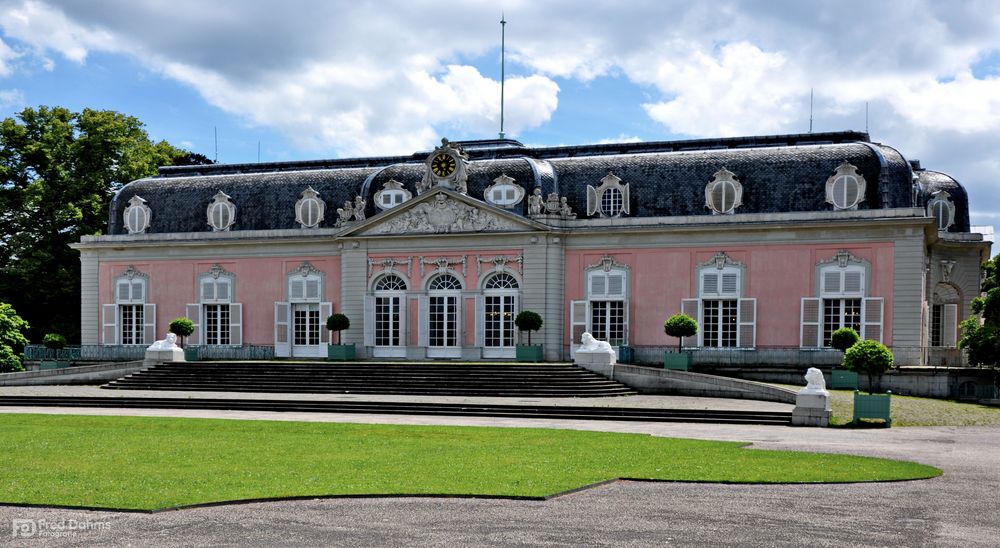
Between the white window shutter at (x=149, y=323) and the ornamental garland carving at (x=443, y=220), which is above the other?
the ornamental garland carving at (x=443, y=220)

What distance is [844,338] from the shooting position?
1342 inches

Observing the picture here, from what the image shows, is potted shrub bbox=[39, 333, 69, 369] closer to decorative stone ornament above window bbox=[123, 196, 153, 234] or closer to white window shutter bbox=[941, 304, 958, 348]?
decorative stone ornament above window bbox=[123, 196, 153, 234]

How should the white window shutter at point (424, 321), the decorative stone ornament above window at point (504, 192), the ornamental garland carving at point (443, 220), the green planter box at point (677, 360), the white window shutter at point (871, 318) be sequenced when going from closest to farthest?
1. the green planter box at point (677, 360)
2. the white window shutter at point (871, 318)
3. the ornamental garland carving at point (443, 220)
4. the decorative stone ornament above window at point (504, 192)
5. the white window shutter at point (424, 321)

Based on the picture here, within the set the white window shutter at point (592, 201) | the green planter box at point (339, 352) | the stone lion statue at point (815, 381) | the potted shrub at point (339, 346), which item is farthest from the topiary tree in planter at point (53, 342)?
the stone lion statue at point (815, 381)

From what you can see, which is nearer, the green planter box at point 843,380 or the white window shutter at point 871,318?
the green planter box at point 843,380

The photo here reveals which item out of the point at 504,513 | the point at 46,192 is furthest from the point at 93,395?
the point at 504,513

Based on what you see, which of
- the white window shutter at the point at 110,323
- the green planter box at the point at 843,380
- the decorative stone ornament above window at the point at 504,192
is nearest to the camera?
the green planter box at the point at 843,380

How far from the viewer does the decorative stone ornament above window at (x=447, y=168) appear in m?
40.2

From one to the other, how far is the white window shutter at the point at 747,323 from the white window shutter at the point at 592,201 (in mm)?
6166

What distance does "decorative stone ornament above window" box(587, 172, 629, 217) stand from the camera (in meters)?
39.7

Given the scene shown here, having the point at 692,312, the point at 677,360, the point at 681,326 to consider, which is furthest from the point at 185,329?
the point at 692,312

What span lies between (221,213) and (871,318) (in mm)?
25066

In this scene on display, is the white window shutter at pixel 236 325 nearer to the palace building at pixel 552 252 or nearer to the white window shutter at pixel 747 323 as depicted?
the palace building at pixel 552 252

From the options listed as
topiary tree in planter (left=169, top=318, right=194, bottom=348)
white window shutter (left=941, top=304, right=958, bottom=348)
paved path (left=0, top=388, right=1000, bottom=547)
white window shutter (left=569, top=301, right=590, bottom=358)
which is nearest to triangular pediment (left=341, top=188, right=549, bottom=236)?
white window shutter (left=569, top=301, right=590, bottom=358)
